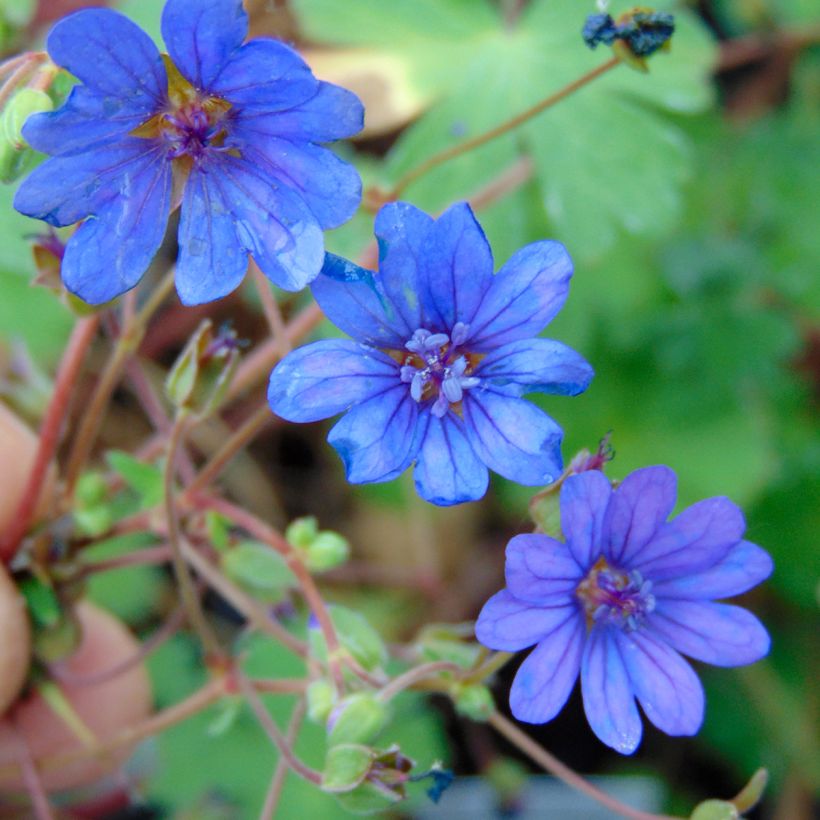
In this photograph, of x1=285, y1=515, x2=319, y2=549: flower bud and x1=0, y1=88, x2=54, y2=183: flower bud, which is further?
x1=285, y1=515, x2=319, y2=549: flower bud

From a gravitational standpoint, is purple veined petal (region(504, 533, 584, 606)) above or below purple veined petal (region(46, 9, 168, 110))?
below

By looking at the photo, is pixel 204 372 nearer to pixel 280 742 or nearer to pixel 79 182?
pixel 79 182

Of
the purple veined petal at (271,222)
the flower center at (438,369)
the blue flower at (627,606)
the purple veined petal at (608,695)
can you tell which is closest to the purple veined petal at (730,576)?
the blue flower at (627,606)

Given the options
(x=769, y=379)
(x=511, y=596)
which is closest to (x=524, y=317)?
(x=511, y=596)

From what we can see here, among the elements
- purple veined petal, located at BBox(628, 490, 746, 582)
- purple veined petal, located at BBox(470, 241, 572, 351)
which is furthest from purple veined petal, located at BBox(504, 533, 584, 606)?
purple veined petal, located at BBox(470, 241, 572, 351)

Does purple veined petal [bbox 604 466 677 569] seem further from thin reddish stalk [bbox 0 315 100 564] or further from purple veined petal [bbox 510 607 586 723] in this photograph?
thin reddish stalk [bbox 0 315 100 564]

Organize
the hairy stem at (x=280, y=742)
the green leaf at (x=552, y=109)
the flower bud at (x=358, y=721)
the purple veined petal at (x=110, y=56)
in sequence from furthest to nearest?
the green leaf at (x=552, y=109) → the hairy stem at (x=280, y=742) → the flower bud at (x=358, y=721) → the purple veined petal at (x=110, y=56)

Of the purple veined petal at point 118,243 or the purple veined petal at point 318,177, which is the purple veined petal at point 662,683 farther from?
the purple veined petal at point 118,243
